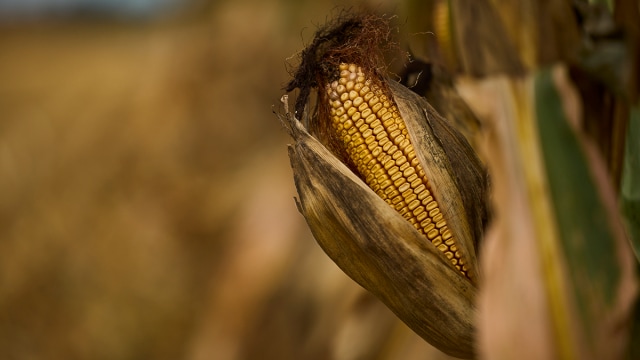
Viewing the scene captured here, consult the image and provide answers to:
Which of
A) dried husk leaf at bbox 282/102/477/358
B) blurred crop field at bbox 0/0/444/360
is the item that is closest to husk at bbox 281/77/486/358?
dried husk leaf at bbox 282/102/477/358

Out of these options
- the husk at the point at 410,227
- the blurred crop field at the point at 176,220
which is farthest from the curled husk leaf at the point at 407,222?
the blurred crop field at the point at 176,220

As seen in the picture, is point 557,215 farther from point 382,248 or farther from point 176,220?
point 176,220

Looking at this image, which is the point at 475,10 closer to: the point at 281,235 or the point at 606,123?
the point at 606,123

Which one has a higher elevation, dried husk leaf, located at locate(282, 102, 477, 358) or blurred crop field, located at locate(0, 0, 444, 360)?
dried husk leaf, located at locate(282, 102, 477, 358)

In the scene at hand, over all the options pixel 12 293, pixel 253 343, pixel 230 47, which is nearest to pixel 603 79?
pixel 253 343

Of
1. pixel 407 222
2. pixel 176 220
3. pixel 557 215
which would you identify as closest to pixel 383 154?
pixel 407 222

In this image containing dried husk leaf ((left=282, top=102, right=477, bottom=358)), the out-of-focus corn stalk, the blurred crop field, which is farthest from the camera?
the blurred crop field

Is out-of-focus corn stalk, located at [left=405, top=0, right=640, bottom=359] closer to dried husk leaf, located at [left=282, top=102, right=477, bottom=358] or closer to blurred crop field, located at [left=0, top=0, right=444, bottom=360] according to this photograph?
dried husk leaf, located at [left=282, top=102, right=477, bottom=358]
